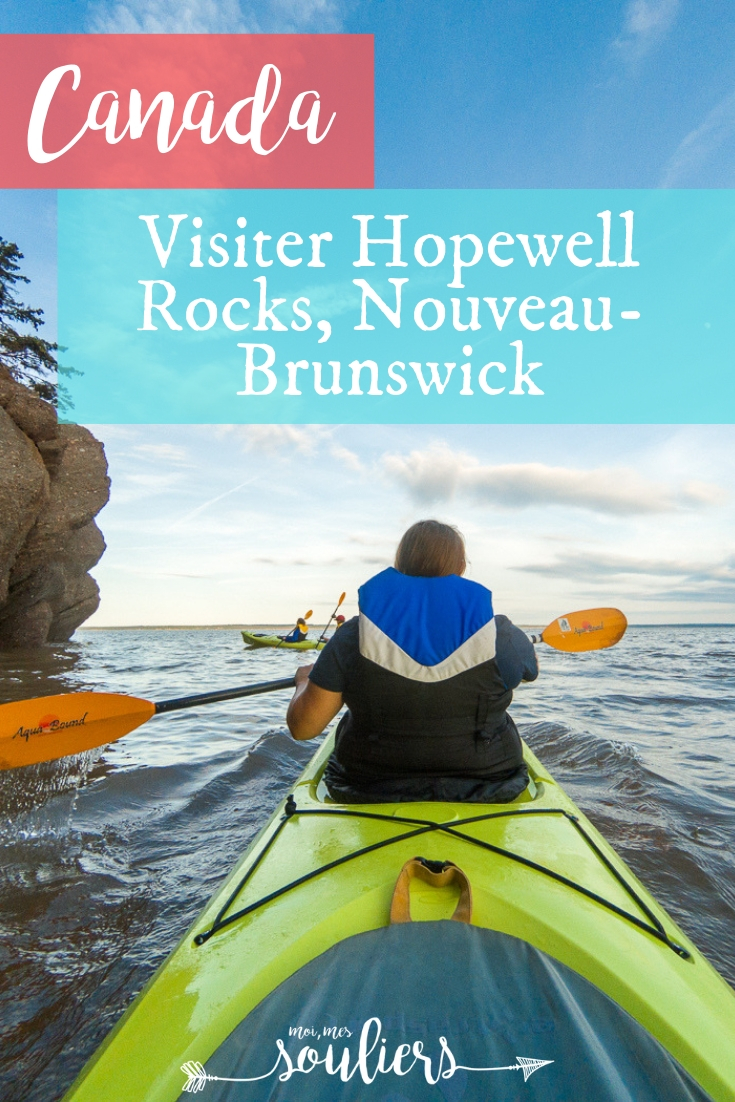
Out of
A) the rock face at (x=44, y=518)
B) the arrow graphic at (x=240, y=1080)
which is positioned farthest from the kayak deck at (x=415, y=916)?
the rock face at (x=44, y=518)

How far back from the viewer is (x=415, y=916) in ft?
4.85

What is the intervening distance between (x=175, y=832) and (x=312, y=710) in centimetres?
198

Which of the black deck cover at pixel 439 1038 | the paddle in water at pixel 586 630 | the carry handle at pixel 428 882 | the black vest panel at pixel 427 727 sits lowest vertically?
the black deck cover at pixel 439 1038

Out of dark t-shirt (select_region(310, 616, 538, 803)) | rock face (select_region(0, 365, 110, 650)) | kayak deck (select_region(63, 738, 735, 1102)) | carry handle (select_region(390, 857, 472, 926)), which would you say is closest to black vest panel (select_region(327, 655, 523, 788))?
dark t-shirt (select_region(310, 616, 538, 803))

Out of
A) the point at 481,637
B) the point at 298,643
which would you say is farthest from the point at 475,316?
the point at 298,643

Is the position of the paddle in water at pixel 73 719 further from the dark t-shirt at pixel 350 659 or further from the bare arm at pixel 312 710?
the dark t-shirt at pixel 350 659

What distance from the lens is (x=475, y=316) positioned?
6383mm

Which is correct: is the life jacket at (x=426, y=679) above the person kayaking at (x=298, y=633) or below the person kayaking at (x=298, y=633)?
above

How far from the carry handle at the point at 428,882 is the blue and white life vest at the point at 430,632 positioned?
0.58 metres

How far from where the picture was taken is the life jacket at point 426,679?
6.48 feet

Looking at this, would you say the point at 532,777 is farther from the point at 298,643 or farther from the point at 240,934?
the point at 298,643

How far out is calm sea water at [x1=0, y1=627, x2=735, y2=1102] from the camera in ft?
6.79

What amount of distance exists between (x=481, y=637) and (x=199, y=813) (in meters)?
2.77

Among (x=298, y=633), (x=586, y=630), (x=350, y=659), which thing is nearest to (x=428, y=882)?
(x=350, y=659)
